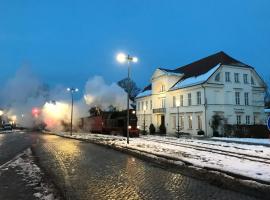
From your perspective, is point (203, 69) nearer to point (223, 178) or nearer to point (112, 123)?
point (112, 123)

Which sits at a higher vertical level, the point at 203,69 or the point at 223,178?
the point at 203,69

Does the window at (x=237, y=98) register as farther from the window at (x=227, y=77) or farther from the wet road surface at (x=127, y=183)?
the wet road surface at (x=127, y=183)

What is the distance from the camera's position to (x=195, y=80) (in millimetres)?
51250

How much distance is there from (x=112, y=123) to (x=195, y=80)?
13.4 meters

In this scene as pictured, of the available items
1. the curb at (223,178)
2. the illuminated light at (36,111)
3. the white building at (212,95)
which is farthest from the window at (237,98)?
the illuminated light at (36,111)

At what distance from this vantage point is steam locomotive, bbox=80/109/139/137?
45156 millimetres

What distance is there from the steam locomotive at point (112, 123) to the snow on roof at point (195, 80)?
1010 centimetres

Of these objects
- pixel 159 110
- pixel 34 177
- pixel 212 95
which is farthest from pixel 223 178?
pixel 159 110

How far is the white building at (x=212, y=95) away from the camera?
4791 cm

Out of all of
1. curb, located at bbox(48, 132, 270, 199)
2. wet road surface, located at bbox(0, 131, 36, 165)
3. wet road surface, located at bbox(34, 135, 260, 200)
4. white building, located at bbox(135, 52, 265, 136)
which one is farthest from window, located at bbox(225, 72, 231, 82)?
wet road surface, located at bbox(34, 135, 260, 200)

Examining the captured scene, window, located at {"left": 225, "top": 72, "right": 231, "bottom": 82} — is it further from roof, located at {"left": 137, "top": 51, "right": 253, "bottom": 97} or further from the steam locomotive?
the steam locomotive

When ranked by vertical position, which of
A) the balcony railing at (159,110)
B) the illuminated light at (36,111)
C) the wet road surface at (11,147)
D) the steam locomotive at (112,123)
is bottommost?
the wet road surface at (11,147)

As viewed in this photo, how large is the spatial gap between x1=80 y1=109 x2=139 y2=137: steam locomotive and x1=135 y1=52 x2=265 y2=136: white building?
355 inches

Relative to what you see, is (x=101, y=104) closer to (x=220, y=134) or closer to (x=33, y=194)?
(x=220, y=134)
